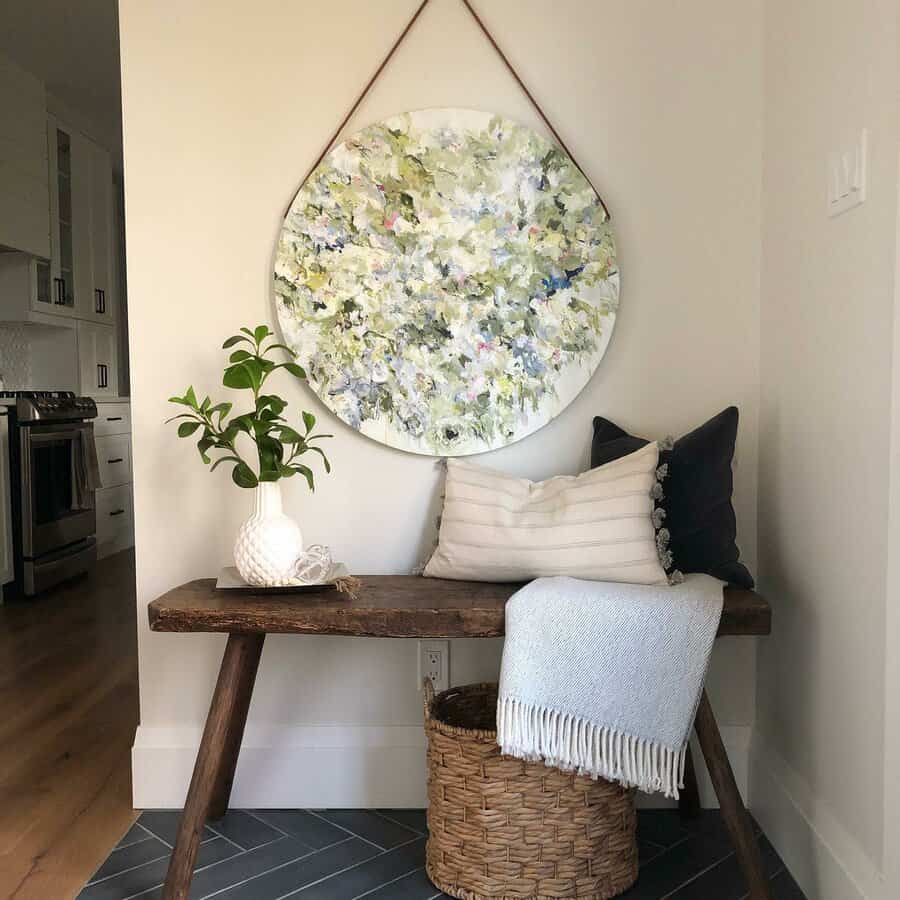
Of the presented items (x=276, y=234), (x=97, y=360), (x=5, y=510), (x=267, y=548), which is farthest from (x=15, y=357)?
(x=267, y=548)

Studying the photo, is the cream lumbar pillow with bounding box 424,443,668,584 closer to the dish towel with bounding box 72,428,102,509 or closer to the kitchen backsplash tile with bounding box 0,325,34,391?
the dish towel with bounding box 72,428,102,509

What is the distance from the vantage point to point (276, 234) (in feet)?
7.27

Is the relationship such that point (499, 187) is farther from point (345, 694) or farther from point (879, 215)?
point (345, 694)

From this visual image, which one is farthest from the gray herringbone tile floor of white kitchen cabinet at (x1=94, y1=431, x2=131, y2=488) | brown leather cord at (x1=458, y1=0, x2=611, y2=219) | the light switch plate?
white kitchen cabinet at (x1=94, y1=431, x2=131, y2=488)

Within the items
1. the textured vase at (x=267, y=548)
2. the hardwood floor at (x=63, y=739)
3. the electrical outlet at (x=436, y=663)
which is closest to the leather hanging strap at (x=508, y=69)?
the textured vase at (x=267, y=548)

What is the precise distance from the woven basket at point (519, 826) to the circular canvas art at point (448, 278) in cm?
73

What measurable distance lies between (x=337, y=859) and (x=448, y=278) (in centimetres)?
127

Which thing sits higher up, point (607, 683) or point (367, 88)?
point (367, 88)

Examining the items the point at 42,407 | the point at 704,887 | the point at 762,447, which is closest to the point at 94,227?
the point at 42,407

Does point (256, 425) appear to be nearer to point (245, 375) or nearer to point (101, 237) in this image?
point (245, 375)

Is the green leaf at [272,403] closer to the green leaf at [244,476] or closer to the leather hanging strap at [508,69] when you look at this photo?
the green leaf at [244,476]

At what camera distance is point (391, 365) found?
7.19 ft

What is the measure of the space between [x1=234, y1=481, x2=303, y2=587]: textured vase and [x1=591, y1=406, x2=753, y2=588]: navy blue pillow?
2.55 ft

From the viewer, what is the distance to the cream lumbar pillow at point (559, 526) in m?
1.90
